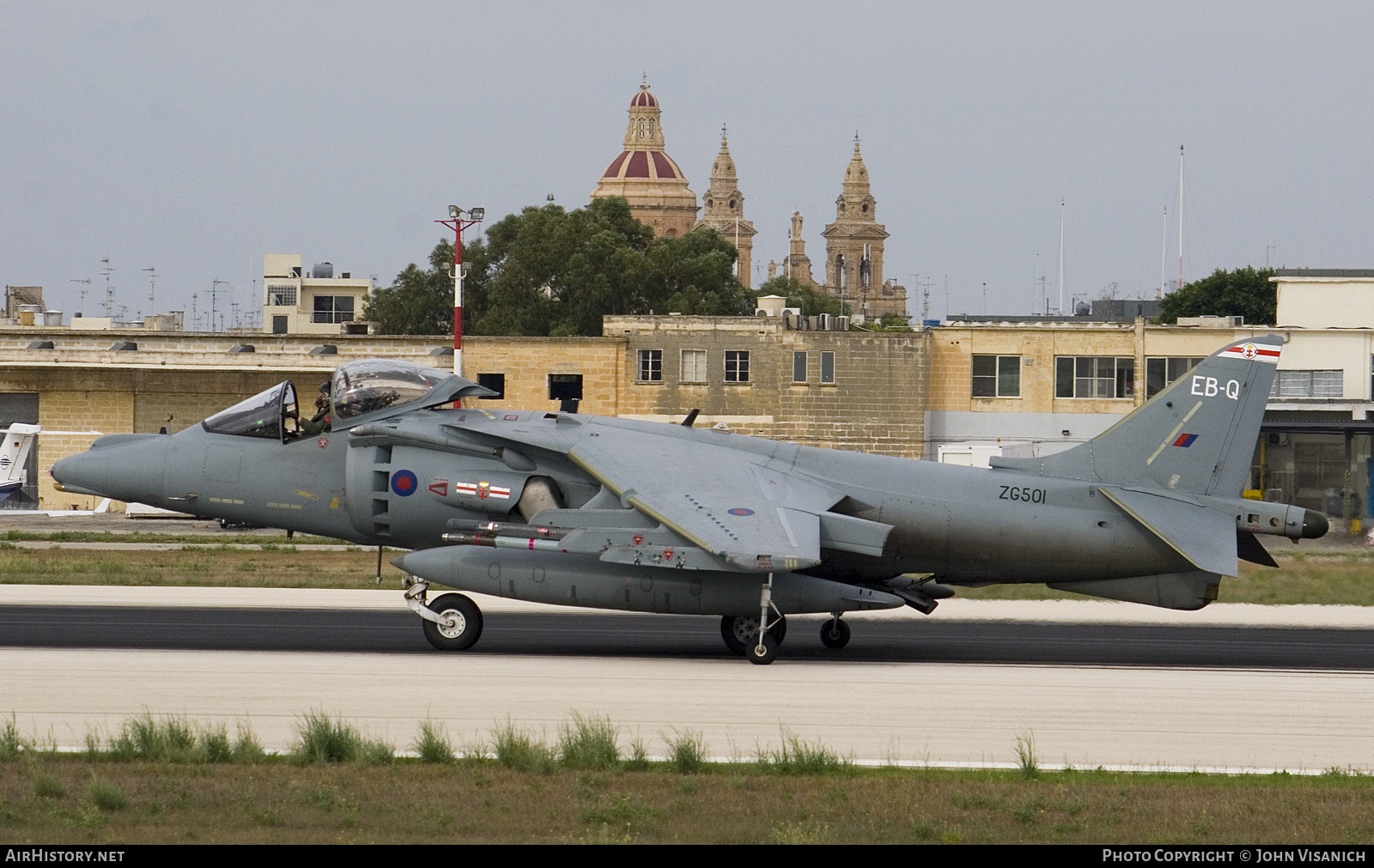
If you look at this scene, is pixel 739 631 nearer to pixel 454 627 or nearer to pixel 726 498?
pixel 726 498

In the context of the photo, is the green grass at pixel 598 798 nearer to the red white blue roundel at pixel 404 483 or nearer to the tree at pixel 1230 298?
the red white blue roundel at pixel 404 483

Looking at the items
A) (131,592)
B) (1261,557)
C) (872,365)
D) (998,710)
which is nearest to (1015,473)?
(1261,557)

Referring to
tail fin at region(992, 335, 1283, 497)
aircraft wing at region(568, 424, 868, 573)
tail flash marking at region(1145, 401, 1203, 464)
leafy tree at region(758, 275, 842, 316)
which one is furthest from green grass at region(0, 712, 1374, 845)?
leafy tree at region(758, 275, 842, 316)

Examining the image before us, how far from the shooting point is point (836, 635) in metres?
19.7

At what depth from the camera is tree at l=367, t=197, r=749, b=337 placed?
9325cm

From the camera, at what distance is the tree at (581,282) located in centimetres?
9325

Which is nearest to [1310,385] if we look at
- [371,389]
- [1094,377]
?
[1094,377]

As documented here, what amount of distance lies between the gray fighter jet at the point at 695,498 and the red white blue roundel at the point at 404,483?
0.08ft

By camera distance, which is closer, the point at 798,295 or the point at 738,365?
the point at 738,365

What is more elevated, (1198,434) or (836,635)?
(1198,434)

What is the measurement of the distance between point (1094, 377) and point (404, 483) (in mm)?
43539

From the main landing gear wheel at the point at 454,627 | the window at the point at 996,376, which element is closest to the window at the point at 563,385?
the window at the point at 996,376

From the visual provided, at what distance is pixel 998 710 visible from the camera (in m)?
15.1

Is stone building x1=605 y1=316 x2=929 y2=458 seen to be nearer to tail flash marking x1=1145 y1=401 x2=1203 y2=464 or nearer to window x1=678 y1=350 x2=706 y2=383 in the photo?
window x1=678 y1=350 x2=706 y2=383
